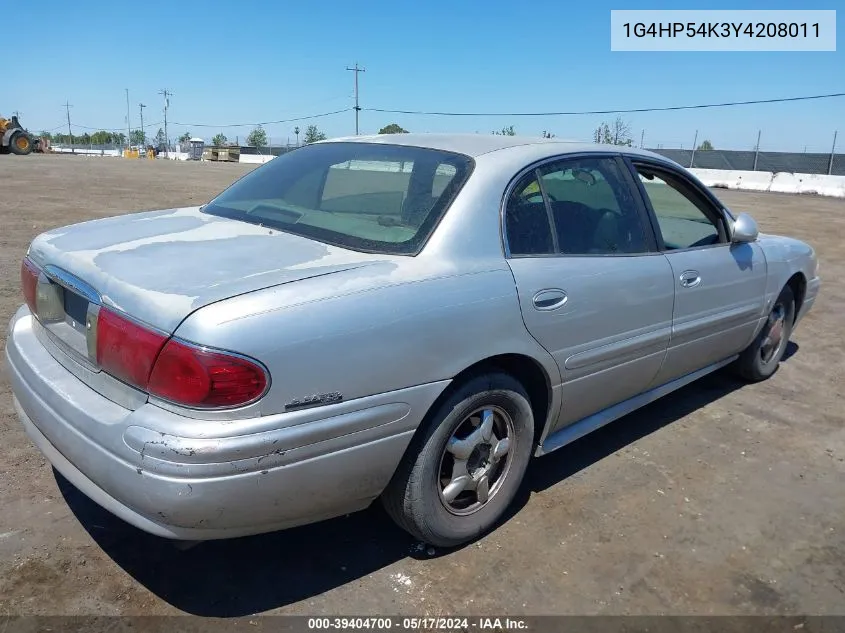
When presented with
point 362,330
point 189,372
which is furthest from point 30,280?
point 362,330

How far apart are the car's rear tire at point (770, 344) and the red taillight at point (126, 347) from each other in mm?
3934

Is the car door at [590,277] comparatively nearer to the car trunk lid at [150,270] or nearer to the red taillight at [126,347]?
the car trunk lid at [150,270]

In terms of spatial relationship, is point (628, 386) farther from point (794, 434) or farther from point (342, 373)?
point (342, 373)

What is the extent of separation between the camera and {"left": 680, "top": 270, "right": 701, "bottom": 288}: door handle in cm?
345

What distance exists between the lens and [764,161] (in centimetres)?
3144

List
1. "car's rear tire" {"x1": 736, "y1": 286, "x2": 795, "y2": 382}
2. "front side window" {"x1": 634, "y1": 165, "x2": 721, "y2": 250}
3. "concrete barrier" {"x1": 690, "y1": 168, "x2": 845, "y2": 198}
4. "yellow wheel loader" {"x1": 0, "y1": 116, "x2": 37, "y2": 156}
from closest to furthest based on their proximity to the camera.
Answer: "front side window" {"x1": 634, "y1": 165, "x2": 721, "y2": 250} → "car's rear tire" {"x1": 736, "y1": 286, "x2": 795, "y2": 382} → "concrete barrier" {"x1": 690, "y1": 168, "x2": 845, "y2": 198} → "yellow wheel loader" {"x1": 0, "y1": 116, "x2": 37, "y2": 156}

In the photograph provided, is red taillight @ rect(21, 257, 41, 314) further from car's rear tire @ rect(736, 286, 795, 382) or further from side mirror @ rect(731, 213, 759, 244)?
car's rear tire @ rect(736, 286, 795, 382)

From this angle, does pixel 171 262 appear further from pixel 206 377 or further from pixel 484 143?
pixel 484 143

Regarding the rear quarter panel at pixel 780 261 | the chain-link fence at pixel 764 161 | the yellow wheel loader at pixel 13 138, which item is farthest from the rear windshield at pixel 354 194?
the yellow wheel loader at pixel 13 138

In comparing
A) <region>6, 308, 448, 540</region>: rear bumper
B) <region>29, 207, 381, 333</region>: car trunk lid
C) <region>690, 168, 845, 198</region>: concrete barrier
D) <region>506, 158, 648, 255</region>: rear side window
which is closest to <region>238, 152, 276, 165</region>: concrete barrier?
<region>690, 168, 845, 198</region>: concrete barrier

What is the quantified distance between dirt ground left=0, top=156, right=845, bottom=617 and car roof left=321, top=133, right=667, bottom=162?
160 centimetres

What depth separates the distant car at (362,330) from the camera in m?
1.95

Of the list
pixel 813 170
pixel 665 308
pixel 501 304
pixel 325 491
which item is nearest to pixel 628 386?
pixel 665 308

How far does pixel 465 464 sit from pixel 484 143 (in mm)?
1461
